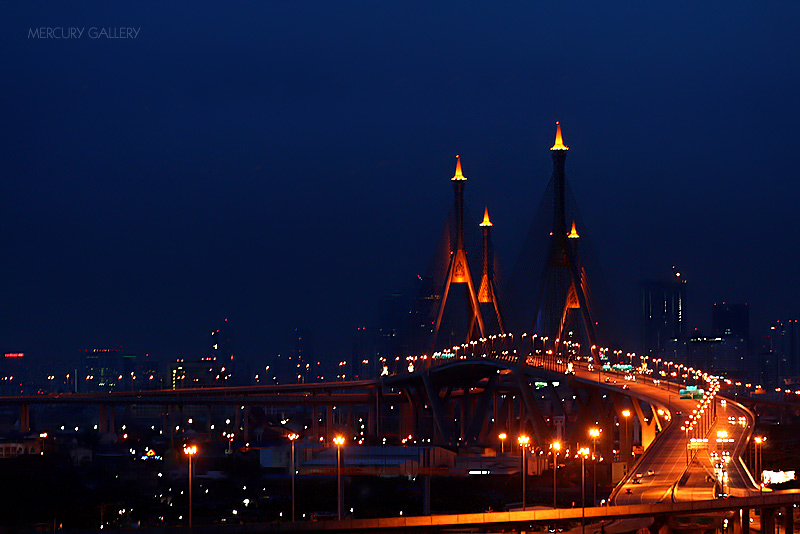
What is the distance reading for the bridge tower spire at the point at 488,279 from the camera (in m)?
94.1

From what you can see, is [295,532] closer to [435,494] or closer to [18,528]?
[18,528]

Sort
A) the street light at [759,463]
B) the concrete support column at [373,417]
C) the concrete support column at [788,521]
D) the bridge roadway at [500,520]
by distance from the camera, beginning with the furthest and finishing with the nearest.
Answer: the concrete support column at [373,417] → the street light at [759,463] → the concrete support column at [788,521] → the bridge roadway at [500,520]

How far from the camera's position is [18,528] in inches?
1822

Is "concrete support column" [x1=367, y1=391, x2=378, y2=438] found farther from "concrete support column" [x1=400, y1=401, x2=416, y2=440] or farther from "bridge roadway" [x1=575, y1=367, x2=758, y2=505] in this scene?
"bridge roadway" [x1=575, y1=367, x2=758, y2=505]

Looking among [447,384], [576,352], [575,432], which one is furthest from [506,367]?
[576,352]

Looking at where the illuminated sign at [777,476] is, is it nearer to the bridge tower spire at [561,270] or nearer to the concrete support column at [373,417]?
the bridge tower spire at [561,270]

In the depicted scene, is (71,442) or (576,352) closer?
(71,442)

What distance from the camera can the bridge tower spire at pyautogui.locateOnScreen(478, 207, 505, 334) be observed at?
94.1 m

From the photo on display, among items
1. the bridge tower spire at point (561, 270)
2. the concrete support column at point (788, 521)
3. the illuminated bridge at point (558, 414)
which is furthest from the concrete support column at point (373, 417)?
the concrete support column at point (788, 521)

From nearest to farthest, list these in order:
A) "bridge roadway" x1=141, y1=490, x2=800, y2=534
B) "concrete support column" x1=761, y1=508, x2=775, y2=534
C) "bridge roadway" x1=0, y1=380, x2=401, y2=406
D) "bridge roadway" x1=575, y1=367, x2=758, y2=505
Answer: "bridge roadway" x1=141, y1=490, x2=800, y2=534 → "concrete support column" x1=761, y1=508, x2=775, y2=534 → "bridge roadway" x1=575, y1=367, x2=758, y2=505 → "bridge roadway" x1=0, y1=380, x2=401, y2=406

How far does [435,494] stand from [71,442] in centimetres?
3752

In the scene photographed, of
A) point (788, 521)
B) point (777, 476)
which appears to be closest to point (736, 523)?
point (788, 521)

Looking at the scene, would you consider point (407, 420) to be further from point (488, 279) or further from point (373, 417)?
point (488, 279)

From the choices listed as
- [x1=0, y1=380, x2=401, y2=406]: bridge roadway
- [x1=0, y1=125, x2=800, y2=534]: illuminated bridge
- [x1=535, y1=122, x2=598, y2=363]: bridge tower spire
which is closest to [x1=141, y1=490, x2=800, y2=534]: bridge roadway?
[x1=0, y1=125, x2=800, y2=534]: illuminated bridge
